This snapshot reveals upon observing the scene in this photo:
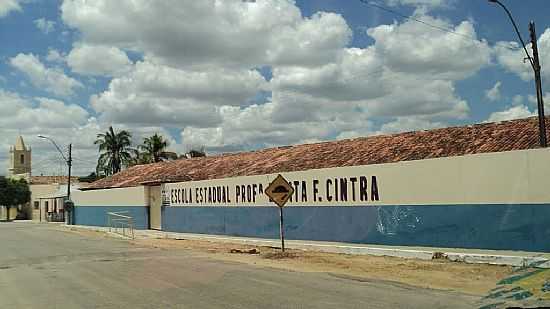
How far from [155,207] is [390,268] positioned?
24447 millimetres

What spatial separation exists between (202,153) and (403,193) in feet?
160

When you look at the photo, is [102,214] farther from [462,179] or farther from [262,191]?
[462,179]

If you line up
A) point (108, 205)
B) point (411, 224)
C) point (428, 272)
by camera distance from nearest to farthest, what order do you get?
1. point (428, 272)
2. point (411, 224)
3. point (108, 205)

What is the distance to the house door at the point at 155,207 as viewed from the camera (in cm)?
3725

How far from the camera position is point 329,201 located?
23.4m

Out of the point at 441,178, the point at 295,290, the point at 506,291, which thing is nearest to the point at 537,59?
the point at 441,178

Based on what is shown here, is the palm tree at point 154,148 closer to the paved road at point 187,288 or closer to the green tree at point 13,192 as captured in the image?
the green tree at point 13,192

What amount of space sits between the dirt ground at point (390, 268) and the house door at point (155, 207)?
15.8 m

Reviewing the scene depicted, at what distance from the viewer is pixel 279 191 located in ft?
69.0

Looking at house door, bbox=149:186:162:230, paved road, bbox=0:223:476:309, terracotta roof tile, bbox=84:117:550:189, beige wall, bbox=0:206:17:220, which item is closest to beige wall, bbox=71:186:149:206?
house door, bbox=149:186:162:230

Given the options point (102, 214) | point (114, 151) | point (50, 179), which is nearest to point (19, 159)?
point (50, 179)

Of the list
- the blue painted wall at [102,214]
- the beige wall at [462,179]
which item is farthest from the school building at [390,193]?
the blue painted wall at [102,214]

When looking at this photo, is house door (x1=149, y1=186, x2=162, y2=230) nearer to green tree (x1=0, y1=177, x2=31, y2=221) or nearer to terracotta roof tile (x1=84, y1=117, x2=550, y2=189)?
terracotta roof tile (x1=84, y1=117, x2=550, y2=189)

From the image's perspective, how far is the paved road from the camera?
10.2 meters
